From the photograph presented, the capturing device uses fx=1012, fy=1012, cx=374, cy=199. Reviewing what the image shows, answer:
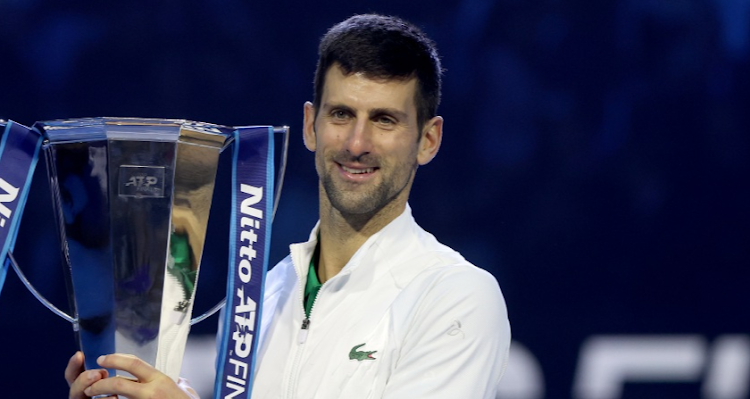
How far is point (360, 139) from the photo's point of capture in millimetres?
1848

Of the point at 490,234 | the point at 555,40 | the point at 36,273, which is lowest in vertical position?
the point at 36,273

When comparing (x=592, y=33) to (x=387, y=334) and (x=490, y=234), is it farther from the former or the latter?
(x=387, y=334)

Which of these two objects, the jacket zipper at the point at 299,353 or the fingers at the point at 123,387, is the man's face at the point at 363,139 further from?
the fingers at the point at 123,387

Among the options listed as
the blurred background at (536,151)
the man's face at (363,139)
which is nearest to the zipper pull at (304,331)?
the man's face at (363,139)

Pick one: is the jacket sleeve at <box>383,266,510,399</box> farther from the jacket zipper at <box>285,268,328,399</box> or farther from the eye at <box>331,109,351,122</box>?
the eye at <box>331,109,351,122</box>

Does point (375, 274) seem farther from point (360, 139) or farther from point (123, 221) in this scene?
point (123, 221)

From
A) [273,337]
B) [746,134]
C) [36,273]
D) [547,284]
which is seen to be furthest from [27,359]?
[746,134]

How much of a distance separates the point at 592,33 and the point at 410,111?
1358 mm

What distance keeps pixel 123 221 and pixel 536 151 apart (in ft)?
5.34

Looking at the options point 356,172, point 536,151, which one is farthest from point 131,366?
point 536,151

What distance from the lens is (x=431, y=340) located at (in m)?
1.74

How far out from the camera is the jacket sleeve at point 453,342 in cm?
172

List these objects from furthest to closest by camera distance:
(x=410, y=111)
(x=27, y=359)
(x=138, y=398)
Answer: (x=27, y=359) → (x=410, y=111) → (x=138, y=398)

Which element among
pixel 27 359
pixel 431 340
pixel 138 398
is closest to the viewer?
pixel 138 398
